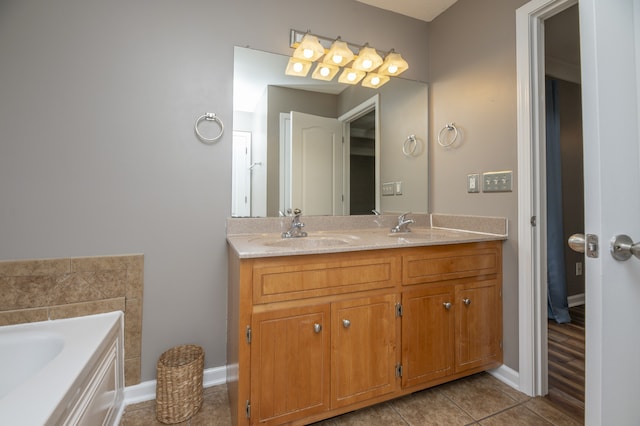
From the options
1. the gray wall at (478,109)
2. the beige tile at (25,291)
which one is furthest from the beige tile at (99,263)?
the gray wall at (478,109)

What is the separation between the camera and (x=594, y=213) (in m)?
0.65

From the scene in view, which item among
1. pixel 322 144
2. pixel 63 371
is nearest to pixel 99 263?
pixel 63 371

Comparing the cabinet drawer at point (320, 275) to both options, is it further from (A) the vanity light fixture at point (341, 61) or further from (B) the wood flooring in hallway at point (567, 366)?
(A) the vanity light fixture at point (341, 61)

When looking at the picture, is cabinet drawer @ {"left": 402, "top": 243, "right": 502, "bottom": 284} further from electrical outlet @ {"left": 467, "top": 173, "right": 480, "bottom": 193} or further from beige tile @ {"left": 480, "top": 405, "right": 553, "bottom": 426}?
beige tile @ {"left": 480, "top": 405, "right": 553, "bottom": 426}

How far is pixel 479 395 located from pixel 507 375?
25 cm

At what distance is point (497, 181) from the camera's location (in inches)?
67.1

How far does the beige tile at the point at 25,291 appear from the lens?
131cm

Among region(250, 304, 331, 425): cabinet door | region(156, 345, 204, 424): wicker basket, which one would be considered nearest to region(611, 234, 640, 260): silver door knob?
region(250, 304, 331, 425): cabinet door

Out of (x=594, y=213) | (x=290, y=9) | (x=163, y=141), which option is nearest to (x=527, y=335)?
(x=594, y=213)

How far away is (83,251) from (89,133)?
0.59 metres

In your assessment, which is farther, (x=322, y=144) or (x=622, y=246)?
(x=322, y=144)

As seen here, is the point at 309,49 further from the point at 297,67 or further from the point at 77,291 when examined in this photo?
the point at 77,291

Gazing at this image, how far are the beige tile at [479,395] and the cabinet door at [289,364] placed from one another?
0.76m

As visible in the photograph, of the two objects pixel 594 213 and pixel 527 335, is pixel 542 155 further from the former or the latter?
pixel 594 213
